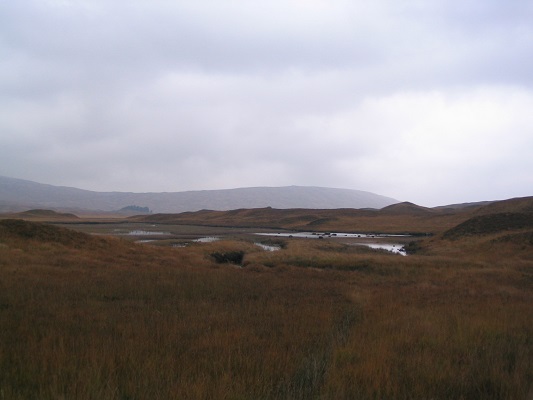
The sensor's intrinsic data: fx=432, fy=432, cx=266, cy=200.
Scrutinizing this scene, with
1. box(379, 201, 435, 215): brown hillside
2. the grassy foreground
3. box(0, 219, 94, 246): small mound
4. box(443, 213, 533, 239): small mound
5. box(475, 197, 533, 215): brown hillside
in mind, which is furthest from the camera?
box(379, 201, 435, 215): brown hillside

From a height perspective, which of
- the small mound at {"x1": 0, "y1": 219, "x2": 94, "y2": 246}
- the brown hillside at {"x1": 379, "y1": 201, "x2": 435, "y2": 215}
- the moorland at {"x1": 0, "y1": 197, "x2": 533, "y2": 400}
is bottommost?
the moorland at {"x1": 0, "y1": 197, "x2": 533, "y2": 400}

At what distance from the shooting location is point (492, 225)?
5650 cm

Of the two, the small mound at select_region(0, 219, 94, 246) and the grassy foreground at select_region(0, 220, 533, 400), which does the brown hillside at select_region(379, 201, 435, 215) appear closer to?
the small mound at select_region(0, 219, 94, 246)

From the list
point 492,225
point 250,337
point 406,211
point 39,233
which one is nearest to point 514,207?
point 492,225

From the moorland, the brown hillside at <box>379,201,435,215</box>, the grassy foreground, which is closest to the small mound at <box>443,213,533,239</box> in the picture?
the moorland

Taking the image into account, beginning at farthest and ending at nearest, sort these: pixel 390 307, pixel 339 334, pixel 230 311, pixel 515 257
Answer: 1. pixel 515 257
2. pixel 390 307
3. pixel 230 311
4. pixel 339 334

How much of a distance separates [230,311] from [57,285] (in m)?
6.48

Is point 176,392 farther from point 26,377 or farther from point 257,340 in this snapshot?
point 257,340

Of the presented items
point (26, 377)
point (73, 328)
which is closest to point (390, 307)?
point (73, 328)

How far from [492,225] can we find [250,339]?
186 feet

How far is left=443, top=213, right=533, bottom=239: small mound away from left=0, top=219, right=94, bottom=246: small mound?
45.0 metres

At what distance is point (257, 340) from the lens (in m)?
8.23

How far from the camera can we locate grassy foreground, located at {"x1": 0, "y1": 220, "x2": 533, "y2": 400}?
19.5ft

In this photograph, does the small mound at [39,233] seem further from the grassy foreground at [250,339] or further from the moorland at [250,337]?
the grassy foreground at [250,339]
